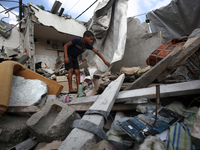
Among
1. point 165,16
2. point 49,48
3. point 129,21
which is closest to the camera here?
point 165,16

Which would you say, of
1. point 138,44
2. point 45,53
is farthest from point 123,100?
point 45,53

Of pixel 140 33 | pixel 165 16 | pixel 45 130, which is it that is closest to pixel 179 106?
pixel 45 130

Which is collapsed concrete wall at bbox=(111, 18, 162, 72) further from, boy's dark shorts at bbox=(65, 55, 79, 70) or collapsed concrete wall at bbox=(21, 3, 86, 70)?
collapsed concrete wall at bbox=(21, 3, 86, 70)

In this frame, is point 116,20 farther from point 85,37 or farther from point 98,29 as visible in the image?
point 85,37

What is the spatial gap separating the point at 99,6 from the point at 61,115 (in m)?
3.34

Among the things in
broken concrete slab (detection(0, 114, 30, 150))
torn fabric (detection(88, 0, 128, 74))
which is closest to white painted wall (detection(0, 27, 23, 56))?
torn fabric (detection(88, 0, 128, 74))

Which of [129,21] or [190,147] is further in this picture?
[129,21]

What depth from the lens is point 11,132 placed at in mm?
964

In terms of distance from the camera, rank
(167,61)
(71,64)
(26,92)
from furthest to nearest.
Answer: (71,64) → (26,92) → (167,61)

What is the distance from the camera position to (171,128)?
31.1 inches

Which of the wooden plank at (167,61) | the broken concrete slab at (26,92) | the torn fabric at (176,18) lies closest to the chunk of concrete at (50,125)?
the broken concrete slab at (26,92)

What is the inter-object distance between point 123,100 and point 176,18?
3119mm

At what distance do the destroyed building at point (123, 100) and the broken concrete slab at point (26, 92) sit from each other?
1 centimetres

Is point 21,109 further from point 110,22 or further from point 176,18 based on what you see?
point 176,18
